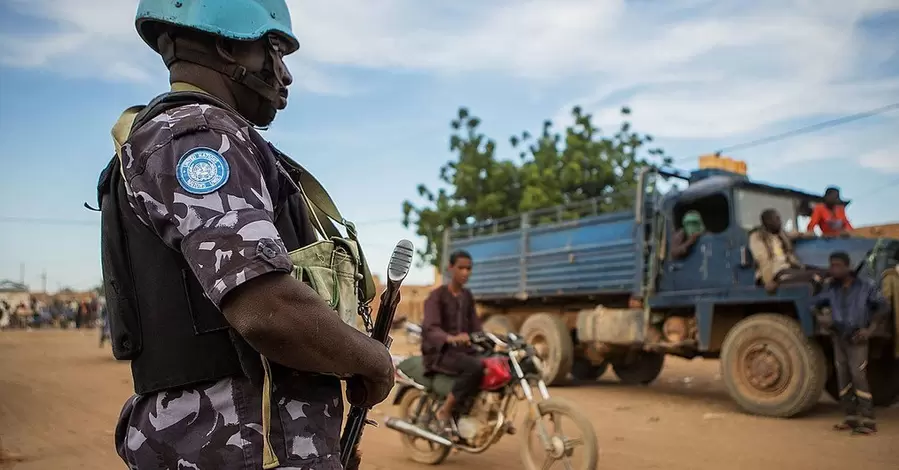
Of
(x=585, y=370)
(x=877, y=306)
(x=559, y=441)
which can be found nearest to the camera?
(x=559, y=441)

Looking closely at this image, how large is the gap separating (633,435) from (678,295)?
274cm

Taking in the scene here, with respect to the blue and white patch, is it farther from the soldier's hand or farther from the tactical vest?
the soldier's hand

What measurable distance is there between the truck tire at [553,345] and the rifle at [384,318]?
30.4ft

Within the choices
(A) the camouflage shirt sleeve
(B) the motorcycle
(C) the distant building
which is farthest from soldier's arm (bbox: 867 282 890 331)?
(C) the distant building

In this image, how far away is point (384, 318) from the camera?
1.77 metres

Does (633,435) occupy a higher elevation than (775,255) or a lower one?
lower

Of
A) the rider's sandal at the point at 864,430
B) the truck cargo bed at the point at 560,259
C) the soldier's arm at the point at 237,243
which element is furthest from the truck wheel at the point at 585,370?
the soldier's arm at the point at 237,243

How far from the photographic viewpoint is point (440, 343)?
221 inches

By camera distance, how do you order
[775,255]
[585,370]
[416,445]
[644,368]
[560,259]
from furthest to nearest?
[585,370]
[644,368]
[560,259]
[775,255]
[416,445]

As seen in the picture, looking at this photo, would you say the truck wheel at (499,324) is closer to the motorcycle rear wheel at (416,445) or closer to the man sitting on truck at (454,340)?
the motorcycle rear wheel at (416,445)

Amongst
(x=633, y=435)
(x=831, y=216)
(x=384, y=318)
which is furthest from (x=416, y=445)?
(x=831, y=216)

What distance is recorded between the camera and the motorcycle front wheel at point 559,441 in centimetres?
486

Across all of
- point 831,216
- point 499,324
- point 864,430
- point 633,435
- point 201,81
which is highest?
point 831,216

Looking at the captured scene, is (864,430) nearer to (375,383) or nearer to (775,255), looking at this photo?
(775,255)
